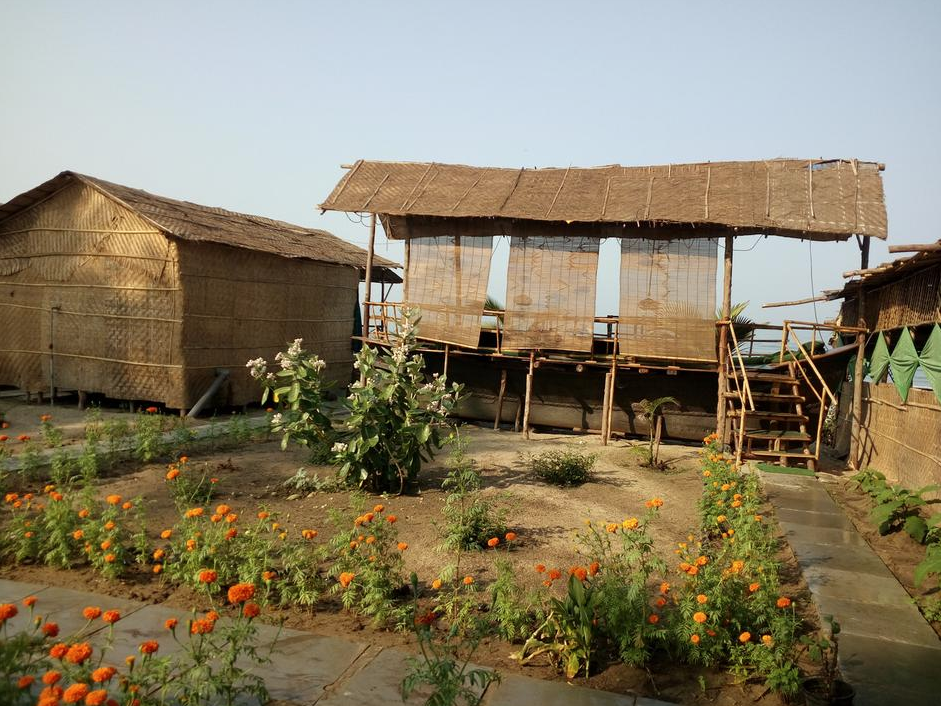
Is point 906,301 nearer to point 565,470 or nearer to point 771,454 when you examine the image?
point 771,454

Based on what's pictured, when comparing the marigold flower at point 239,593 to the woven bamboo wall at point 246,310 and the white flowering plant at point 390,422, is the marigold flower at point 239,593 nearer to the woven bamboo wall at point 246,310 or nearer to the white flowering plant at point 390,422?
the white flowering plant at point 390,422

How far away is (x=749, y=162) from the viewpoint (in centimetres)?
1241

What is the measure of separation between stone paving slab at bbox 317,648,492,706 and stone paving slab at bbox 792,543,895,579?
3.79 m

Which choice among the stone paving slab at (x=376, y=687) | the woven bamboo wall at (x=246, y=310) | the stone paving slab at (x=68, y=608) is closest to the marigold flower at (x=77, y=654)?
the stone paving slab at (x=376, y=687)

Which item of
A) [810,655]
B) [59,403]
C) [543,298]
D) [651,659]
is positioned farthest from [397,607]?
[59,403]

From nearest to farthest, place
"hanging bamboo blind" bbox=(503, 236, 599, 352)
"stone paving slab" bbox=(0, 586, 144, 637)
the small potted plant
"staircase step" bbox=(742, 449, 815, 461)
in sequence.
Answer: the small potted plant, "stone paving slab" bbox=(0, 586, 144, 637), "staircase step" bbox=(742, 449, 815, 461), "hanging bamboo blind" bbox=(503, 236, 599, 352)

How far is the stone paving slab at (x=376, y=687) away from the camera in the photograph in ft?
11.1

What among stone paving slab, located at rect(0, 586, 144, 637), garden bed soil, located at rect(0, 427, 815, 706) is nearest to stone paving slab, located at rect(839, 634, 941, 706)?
garden bed soil, located at rect(0, 427, 815, 706)

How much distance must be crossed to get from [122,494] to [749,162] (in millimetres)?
11710

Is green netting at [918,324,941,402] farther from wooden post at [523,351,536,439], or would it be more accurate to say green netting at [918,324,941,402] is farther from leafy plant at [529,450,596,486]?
wooden post at [523,351,536,439]

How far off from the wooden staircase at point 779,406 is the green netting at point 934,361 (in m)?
2.80

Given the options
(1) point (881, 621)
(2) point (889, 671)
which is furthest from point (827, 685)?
(1) point (881, 621)

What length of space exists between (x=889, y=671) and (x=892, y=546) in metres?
2.92

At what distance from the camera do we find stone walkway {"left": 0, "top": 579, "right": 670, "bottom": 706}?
11.2 feet
